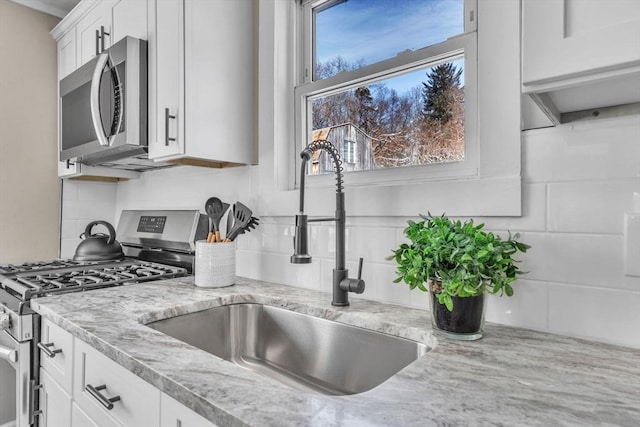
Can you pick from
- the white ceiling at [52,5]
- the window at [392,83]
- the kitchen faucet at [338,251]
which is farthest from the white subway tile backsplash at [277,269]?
the white ceiling at [52,5]

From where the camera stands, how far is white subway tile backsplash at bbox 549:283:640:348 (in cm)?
80

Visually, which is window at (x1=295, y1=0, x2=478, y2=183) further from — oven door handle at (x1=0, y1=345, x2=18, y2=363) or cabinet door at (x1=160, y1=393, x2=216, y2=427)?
oven door handle at (x1=0, y1=345, x2=18, y2=363)

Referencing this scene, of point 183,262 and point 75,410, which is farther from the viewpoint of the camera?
point 183,262

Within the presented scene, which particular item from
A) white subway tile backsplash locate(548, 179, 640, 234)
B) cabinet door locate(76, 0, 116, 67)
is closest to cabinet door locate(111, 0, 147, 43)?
cabinet door locate(76, 0, 116, 67)

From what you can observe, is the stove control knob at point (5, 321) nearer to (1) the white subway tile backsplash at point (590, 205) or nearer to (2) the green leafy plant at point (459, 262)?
(2) the green leafy plant at point (459, 262)

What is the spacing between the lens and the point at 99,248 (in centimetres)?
194

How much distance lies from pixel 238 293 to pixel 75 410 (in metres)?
Result: 0.54

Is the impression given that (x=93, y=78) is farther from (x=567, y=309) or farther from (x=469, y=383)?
(x=567, y=309)

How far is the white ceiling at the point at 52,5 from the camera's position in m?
2.29

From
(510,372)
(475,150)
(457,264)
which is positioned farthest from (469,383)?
(475,150)

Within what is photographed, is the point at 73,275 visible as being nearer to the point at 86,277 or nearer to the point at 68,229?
the point at 86,277

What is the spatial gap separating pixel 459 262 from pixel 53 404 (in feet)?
4.17

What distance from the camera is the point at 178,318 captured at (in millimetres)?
1116

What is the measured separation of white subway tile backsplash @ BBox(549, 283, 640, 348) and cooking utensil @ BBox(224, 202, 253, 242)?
40.8 inches
